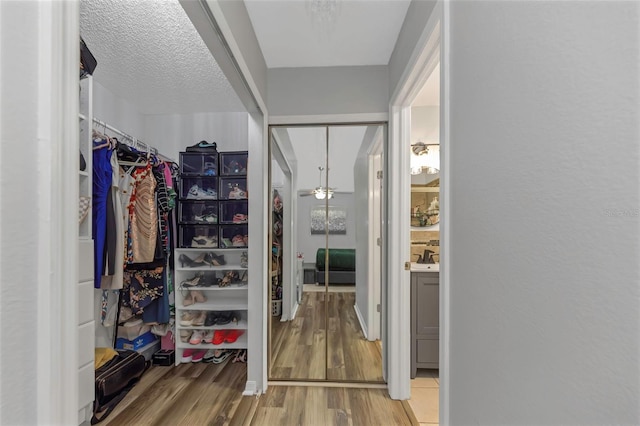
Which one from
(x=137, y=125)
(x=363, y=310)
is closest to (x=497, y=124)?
(x=363, y=310)

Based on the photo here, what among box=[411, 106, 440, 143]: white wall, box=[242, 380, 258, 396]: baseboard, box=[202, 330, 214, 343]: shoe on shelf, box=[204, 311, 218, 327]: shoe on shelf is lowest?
box=[242, 380, 258, 396]: baseboard

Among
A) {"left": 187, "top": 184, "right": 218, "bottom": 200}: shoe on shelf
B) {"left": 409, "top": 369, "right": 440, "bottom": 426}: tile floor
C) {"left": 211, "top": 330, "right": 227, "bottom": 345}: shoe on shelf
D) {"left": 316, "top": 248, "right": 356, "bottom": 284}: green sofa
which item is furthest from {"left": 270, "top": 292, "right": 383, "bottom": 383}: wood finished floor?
{"left": 187, "top": 184, "right": 218, "bottom": 200}: shoe on shelf

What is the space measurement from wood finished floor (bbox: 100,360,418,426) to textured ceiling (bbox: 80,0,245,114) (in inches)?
110

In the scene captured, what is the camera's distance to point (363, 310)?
98.7 inches

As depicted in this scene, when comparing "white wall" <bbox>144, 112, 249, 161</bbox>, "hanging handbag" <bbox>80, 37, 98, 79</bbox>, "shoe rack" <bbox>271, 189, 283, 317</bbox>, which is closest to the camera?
"hanging handbag" <bbox>80, 37, 98, 79</bbox>

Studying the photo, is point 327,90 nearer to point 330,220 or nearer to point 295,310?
point 330,220

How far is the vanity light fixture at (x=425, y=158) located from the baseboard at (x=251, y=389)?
253 cm

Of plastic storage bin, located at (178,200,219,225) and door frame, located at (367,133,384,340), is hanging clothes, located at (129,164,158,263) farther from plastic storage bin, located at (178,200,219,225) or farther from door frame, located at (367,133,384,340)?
door frame, located at (367,133,384,340)

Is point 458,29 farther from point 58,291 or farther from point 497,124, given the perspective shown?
point 58,291

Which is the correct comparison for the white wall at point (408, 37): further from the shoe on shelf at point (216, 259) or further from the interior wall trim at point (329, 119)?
the shoe on shelf at point (216, 259)

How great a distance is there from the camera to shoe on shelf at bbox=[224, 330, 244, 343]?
2675 mm

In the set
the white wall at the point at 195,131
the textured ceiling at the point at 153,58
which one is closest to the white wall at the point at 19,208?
the textured ceiling at the point at 153,58

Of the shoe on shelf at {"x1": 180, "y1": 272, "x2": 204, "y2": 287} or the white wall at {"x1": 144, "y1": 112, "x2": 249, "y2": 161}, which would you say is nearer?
the shoe on shelf at {"x1": 180, "y1": 272, "x2": 204, "y2": 287}

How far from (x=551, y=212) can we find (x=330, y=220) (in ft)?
6.40
